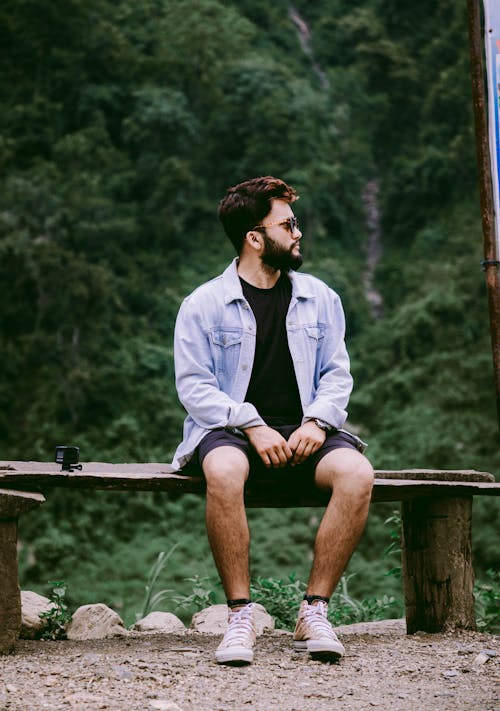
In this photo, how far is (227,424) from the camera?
115 inches

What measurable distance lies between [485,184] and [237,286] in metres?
1.05

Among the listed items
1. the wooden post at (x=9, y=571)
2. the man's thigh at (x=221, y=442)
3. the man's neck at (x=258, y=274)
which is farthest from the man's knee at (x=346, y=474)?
the wooden post at (x=9, y=571)

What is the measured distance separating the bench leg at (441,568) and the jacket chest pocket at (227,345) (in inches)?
37.1

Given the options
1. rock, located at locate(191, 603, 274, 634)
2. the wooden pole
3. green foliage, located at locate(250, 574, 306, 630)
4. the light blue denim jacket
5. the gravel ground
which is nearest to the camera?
the gravel ground

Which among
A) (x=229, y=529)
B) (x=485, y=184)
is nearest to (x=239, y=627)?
(x=229, y=529)

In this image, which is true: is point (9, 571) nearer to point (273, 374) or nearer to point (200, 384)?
point (200, 384)

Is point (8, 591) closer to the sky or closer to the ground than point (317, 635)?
closer to the sky

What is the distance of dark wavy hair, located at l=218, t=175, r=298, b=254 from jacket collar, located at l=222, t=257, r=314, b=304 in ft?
0.33

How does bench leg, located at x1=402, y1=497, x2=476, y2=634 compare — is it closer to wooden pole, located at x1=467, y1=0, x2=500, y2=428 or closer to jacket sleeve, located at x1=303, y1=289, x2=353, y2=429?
wooden pole, located at x1=467, y1=0, x2=500, y2=428

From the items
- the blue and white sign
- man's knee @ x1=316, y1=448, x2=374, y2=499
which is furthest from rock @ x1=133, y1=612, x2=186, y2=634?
the blue and white sign

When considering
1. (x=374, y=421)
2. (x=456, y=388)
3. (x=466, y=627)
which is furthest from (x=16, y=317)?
(x=466, y=627)

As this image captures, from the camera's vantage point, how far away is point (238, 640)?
2609mm

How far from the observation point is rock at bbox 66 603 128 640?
345cm

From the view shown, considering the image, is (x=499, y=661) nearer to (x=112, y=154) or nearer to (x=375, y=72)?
(x=112, y=154)
